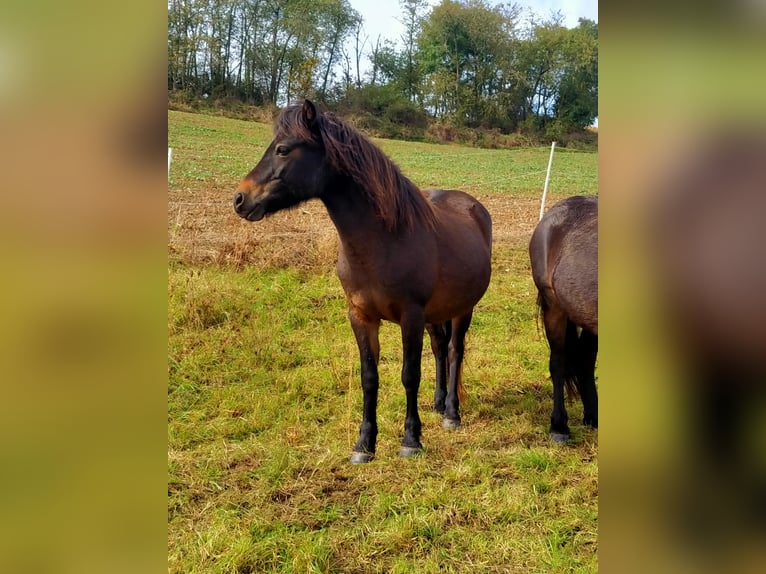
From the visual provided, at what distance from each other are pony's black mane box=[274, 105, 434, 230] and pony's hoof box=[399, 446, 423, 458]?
1430mm

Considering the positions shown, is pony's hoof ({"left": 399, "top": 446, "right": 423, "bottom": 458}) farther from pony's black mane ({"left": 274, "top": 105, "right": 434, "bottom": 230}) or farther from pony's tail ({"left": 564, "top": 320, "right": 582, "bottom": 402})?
pony's black mane ({"left": 274, "top": 105, "right": 434, "bottom": 230})

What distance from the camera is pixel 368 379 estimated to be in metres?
3.36

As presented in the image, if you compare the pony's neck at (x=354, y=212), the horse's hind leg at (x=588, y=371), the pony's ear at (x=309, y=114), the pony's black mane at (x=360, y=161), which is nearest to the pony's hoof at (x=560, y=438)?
the horse's hind leg at (x=588, y=371)

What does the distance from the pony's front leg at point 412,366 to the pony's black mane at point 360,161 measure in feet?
1.94

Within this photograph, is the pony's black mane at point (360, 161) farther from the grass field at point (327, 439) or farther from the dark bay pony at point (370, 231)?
the grass field at point (327, 439)

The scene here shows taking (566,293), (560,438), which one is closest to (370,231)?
(566,293)

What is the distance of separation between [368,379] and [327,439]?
57cm

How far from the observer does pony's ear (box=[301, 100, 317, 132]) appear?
2.86 m

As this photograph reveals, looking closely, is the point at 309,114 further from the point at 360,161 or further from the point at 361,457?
the point at 361,457
